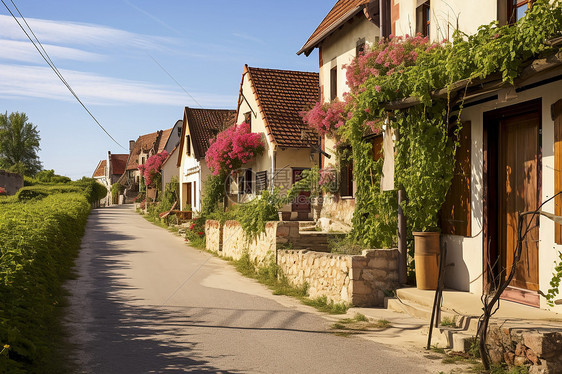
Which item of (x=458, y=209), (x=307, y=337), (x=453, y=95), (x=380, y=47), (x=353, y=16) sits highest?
(x=353, y=16)

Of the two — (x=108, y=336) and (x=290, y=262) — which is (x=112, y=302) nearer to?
(x=108, y=336)

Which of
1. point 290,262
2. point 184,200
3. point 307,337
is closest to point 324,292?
point 290,262

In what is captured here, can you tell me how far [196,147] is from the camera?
3450 cm

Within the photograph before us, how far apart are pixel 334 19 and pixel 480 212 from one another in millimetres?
9671

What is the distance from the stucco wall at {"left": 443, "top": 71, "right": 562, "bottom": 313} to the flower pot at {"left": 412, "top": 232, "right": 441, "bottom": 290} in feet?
1.36

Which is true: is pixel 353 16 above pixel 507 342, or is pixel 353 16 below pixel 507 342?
above

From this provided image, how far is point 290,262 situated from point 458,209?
4565mm

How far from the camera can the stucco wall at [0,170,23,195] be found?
42.8 meters

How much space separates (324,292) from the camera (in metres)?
11.1

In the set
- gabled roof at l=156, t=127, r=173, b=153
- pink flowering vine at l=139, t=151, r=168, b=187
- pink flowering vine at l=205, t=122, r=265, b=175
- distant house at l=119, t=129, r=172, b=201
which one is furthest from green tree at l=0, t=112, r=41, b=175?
pink flowering vine at l=205, t=122, r=265, b=175

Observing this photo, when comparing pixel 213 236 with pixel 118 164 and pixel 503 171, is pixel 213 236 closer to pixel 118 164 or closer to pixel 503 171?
pixel 503 171

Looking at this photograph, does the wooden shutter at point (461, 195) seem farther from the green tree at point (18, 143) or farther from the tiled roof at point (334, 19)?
the green tree at point (18, 143)

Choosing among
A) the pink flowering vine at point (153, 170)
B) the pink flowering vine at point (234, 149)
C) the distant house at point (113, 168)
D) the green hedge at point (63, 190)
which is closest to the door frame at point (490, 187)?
the pink flowering vine at point (234, 149)

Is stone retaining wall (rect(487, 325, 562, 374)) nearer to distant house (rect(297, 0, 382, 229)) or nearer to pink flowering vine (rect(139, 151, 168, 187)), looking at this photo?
distant house (rect(297, 0, 382, 229))
